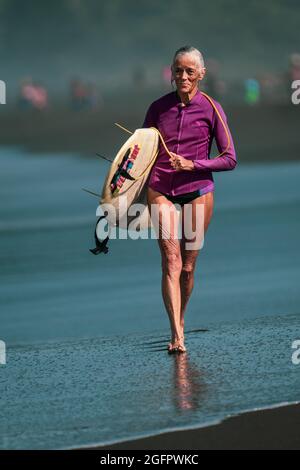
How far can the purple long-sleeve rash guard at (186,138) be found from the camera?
8570 mm

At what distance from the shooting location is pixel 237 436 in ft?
22.1

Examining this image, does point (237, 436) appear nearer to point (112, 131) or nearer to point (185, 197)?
point (185, 197)

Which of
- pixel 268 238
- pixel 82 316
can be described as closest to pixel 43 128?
pixel 268 238

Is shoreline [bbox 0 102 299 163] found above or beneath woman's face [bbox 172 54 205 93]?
above

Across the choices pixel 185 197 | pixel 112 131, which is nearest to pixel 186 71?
pixel 185 197

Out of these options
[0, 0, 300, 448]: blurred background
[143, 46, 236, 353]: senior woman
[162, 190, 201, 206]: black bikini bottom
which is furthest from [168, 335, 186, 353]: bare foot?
[162, 190, 201, 206]: black bikini bottom

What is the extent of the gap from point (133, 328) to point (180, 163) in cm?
242

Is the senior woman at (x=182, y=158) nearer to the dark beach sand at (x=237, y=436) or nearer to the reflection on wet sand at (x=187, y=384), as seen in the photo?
the reflection on wet sand at (x=187, y=384)

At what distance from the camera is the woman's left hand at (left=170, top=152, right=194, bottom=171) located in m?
8.49

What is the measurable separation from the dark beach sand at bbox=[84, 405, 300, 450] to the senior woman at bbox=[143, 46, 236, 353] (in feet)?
5.98

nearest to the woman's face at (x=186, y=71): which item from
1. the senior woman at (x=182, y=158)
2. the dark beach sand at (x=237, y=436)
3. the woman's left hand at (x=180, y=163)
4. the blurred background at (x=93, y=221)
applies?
the senior woman at (x=182, y=158)

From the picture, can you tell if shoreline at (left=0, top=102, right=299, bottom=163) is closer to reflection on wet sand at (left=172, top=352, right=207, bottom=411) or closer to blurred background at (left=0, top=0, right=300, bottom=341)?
blurred background at (left=0, top=0, right=300, bottom=341)

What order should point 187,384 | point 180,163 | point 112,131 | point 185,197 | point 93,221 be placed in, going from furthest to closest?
point 112,131, point 93,221, point 185,197, point 180,163, point 187,384
